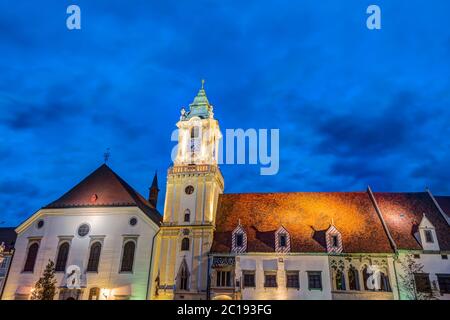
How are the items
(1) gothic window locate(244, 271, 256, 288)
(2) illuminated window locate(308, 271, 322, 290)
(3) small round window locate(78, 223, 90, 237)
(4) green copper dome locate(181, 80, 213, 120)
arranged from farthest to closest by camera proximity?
(4) green copper dome locate(181, 80, 213, 120)
(3) small round window locate(78, 223, 90, 237)
(1) gothic window locate(244, 271, 256, 288)
(2) illuminated window locate(308, 271, 322, 290)

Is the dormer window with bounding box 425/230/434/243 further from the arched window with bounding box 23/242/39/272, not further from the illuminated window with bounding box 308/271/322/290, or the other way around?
the arched window with bounding box 23/242/39/272

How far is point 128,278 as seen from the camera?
36562mm

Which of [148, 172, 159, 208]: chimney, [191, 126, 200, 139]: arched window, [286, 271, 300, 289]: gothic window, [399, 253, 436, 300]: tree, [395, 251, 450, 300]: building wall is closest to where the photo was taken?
[399, 253, 436, 300]: tree

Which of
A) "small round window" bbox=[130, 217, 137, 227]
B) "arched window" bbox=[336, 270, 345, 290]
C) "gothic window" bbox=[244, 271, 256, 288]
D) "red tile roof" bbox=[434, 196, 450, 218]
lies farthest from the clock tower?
"red tile roof" bbox=[434, 196, 450, 218]

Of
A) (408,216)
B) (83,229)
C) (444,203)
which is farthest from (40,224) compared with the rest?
(444,203)

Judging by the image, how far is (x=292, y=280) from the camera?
1396 inches

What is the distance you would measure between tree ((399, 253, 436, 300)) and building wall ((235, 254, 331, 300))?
7.17m

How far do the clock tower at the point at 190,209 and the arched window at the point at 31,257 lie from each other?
14.0m

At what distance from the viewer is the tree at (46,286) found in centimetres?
3388

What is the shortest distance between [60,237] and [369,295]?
3384 centimetres

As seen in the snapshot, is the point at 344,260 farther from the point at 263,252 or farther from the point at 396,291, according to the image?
the point at 263,252

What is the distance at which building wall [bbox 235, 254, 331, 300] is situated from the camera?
3462 cm

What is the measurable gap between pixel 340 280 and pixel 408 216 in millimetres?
11627
